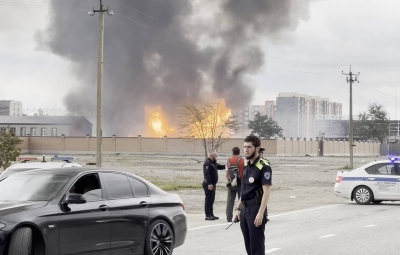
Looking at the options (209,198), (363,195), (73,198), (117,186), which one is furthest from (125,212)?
(363,195)

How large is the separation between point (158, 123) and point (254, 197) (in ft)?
349

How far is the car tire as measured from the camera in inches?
360

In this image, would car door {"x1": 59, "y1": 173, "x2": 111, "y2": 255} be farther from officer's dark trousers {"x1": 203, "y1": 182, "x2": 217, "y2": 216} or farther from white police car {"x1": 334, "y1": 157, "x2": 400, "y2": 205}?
white police car {"x1": 334, "y1": 157, "x2": 400, "y2": 205}

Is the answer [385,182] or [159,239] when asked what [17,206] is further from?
[385,182]

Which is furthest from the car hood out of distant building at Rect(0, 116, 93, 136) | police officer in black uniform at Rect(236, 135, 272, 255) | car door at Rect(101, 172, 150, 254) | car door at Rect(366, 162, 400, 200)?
distant building at Rect(0, 116, 93, 136)

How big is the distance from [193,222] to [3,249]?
36.0 ft

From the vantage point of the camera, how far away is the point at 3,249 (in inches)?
356

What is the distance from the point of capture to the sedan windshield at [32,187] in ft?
33.1

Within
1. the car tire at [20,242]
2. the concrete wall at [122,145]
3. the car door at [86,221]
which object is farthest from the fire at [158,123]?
the car tire at [20,242]

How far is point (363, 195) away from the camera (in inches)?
1029

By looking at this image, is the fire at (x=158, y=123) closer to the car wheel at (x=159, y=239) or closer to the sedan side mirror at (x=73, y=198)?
the car wheel at (x=159, y=239)

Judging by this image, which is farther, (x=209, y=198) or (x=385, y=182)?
(x=385, y=182)

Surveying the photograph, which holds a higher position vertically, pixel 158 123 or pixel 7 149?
pixel 158 123

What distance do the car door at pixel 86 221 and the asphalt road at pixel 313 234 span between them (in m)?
2.88
